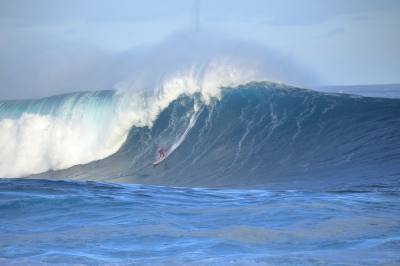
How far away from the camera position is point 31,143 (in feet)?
82.6

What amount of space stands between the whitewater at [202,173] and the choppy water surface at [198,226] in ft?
0.07

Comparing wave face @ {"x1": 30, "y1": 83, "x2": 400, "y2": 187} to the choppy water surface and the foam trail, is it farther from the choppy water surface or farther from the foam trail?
the choppy water surface

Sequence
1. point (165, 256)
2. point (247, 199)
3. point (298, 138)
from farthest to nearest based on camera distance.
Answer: point (298, 138), point (247, 199), point (165, 256)

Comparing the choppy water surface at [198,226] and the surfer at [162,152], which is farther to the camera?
the surfer at [162,152]

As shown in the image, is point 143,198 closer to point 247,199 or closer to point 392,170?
point 247,199

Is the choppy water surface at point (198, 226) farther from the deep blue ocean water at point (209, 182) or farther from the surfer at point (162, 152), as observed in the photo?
the surfer at point (162, 152)

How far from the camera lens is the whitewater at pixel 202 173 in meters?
7.59

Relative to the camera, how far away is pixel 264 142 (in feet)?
58.5

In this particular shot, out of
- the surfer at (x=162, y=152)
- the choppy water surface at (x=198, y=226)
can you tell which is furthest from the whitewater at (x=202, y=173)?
the surfer at (x=162, y=152)

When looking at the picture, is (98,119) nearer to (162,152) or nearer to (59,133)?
(59,133)

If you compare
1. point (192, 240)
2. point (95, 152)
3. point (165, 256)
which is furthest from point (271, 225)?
point (95, 152)

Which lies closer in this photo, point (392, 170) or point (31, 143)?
point (392, 170)

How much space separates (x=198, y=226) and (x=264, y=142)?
30.5 feet

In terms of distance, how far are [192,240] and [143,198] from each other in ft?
11.9
